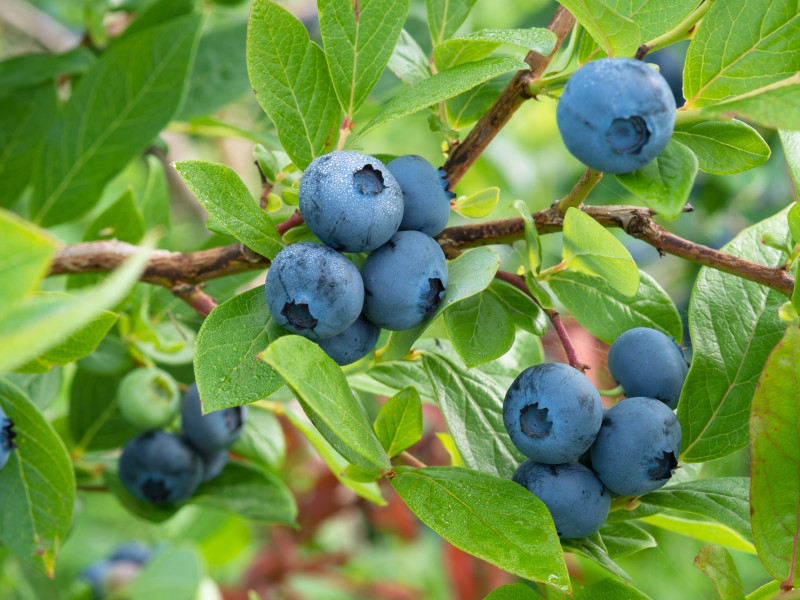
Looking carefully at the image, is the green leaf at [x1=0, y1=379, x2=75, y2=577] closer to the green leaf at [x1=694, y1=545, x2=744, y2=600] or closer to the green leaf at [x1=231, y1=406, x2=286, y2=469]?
the green leaf at [x1=231, y1=406, x2=286, y2=469]

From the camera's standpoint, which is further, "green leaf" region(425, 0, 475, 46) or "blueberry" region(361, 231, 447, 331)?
"green leaf" region(425, 0, 475, 46)

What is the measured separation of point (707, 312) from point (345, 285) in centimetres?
43

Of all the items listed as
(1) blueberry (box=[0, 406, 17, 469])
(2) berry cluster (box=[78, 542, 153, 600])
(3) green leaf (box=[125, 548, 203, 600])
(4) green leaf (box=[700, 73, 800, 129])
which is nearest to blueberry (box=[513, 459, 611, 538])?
(4) green leaf (box=[700, 73, 800, 129])

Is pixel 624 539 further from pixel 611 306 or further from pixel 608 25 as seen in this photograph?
pixel 608 25

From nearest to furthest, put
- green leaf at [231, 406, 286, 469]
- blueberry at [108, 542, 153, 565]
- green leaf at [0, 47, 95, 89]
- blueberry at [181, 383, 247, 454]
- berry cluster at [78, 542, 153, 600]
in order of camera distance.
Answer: blueberry at [181, 383, 247, 454] < green leaf at [231, 406, 286, 469] < green leaf at [0, 47, 95, 89] < berry cluster at [78, 542, 153, 600] < blueberry at [108, 542, 153, 565]

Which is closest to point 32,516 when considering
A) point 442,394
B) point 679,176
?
point 442,394

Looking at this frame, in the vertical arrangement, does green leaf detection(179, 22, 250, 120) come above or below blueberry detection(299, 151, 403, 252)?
below

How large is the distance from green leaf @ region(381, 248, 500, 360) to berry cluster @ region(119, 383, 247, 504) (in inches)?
15.9

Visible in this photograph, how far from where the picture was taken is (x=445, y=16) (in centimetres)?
88

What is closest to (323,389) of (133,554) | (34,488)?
(34,488)

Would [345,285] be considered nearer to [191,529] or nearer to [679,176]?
[679,176]

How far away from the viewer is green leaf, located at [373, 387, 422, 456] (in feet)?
2.57

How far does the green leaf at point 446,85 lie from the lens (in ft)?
2.15

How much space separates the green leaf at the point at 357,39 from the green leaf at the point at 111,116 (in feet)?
1.97
